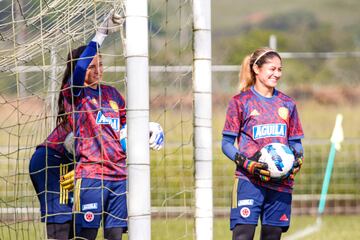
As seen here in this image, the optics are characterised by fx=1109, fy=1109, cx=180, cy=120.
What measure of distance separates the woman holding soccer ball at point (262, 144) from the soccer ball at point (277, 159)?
2 centimetres

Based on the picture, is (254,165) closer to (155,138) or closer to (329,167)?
(155,138)

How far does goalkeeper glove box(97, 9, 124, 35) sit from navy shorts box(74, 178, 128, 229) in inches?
42.0

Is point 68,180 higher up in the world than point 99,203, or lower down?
higher up

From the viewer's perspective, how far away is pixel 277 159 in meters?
7.53

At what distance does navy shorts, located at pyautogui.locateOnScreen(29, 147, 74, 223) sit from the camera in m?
7.89

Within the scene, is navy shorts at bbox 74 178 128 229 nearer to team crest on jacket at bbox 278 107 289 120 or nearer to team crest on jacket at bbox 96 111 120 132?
team crest on jacket at bbox 96 111 120 132

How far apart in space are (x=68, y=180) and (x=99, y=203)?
1.01 feet

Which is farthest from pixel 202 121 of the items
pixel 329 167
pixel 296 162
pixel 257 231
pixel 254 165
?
pixel 329 167

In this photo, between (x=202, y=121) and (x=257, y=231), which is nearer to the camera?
(x=202, y=121)

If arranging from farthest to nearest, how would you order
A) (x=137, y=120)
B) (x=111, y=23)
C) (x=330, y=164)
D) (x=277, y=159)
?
(x=330, y=164)
(x=277, y=159)
(x=111, y=23)
(x=137, y=120)

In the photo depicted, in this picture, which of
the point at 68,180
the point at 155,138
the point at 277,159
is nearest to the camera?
the point at 155,138

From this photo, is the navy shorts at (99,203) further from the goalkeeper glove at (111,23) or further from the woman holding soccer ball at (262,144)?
the goalkeeper glove at (111,23)

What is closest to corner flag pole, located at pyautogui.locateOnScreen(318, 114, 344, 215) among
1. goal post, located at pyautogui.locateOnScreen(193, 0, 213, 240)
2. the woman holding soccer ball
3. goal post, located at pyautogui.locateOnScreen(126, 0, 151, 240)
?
goal post, located at pyautogui.locateOnScreen(193, 0, 213, 240)

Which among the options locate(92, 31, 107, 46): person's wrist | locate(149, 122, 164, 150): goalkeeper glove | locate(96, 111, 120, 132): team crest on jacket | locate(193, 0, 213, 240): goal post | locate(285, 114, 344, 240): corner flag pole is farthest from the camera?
locate(285, 114, 344, 240): corner flag pole
